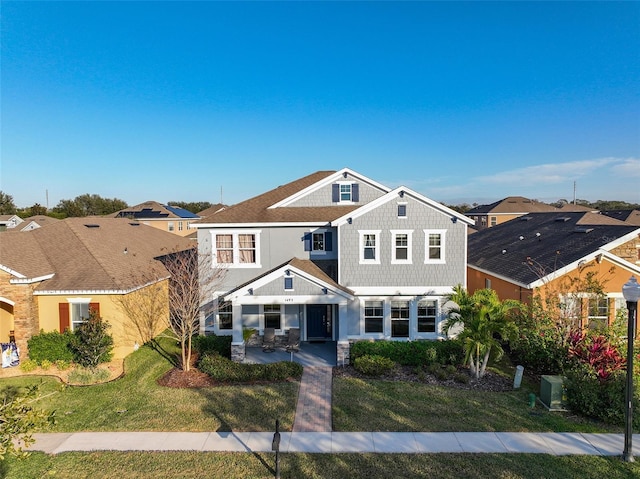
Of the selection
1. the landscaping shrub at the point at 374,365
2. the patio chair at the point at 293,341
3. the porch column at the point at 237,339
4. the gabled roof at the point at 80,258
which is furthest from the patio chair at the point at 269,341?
the gabled roof at the point at 80,258

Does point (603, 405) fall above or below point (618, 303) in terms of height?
below

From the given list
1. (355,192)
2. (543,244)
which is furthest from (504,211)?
(355,192)

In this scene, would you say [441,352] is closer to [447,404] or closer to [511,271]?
[447,404]

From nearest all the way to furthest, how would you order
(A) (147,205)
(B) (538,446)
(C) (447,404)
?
(B) (538,446)
(C) (447,404)
(A) (147,205)

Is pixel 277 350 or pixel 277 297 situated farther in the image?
pixel 277 350

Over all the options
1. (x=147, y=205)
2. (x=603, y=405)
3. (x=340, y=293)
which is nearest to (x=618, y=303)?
(x=603, y=405)

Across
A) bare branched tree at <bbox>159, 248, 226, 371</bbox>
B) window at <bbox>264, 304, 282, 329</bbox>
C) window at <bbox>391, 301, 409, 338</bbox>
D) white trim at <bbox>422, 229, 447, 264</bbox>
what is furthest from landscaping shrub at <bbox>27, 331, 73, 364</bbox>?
white trim at <bbox>422, 229, 447, 264</bbox>

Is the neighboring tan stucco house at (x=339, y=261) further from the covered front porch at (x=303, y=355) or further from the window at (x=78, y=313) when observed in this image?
the window at (x=78, y=313)
